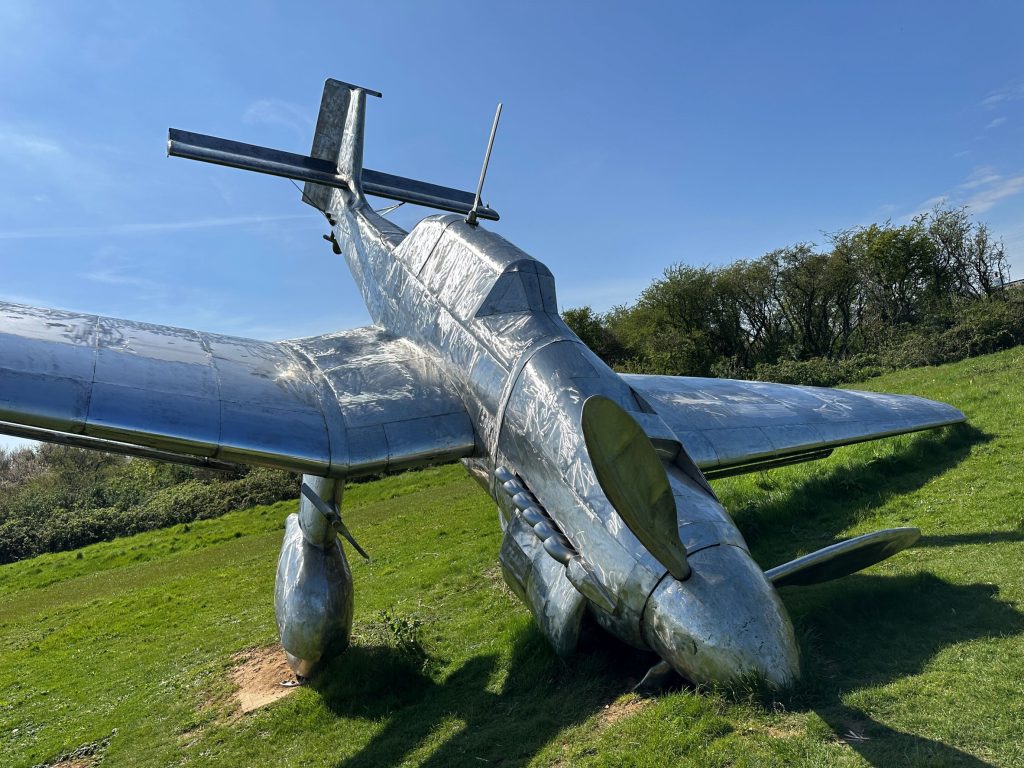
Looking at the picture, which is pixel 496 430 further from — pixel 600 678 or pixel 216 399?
pixel 216 399

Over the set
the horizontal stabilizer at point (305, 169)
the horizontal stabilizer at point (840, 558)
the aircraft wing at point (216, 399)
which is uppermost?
the horizontal stabilizer at point (305, 169)

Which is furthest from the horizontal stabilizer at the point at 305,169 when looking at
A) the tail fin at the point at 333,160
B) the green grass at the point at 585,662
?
the green grass at the point at 585,662

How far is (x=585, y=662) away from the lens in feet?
17.9

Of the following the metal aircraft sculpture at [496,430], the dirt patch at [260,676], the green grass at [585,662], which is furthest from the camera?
the dirt patch at [260,676]

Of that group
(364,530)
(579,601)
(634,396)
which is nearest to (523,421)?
(634,396)

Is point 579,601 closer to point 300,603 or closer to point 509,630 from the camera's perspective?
point 509,630

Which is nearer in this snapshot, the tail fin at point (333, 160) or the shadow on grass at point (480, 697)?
the shadow on grass at point (480, 697)

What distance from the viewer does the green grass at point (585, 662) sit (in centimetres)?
393

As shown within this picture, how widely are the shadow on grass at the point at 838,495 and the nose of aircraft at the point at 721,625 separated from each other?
415 cm

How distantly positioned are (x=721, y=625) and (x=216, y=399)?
4.26 m

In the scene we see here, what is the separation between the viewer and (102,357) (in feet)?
18.1

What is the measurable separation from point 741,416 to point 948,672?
3.84 metres

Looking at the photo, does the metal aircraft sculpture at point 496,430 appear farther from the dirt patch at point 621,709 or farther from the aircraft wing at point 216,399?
the dirt patch at point 621,709

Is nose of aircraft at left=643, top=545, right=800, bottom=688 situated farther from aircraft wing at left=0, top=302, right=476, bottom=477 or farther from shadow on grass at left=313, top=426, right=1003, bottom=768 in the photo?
aircraft wing at left=0, top=302, right=476, bottom=477
